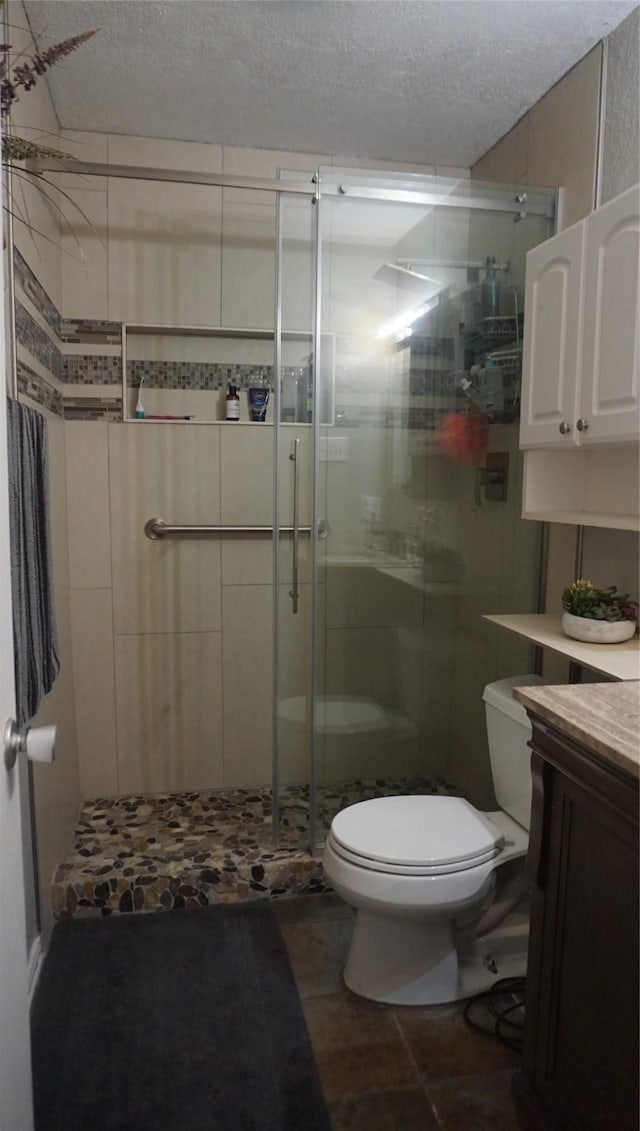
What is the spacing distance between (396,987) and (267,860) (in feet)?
1.96

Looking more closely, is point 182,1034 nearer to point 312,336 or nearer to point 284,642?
point 284,642

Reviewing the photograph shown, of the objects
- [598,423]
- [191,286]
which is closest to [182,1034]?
[598,423]

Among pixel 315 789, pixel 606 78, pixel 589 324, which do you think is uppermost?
pixel 606 78

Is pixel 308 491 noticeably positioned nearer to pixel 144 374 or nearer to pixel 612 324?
pixel 144 374

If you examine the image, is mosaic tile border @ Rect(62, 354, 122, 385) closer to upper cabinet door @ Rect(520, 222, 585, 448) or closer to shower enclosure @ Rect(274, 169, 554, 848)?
shower enclosure @ Rect(274, 169, 554, 848)

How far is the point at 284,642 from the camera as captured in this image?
2.30m

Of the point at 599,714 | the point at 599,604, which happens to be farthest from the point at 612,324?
the point at 599,714

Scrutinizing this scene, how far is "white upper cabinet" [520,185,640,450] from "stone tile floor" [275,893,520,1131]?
4.66 feet

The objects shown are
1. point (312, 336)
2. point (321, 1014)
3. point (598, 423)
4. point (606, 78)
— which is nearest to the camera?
point (598, 423)

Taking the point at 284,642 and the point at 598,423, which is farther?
the point at 284,642

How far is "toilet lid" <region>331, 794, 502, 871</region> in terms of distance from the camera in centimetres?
162

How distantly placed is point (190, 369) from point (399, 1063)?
223 cm

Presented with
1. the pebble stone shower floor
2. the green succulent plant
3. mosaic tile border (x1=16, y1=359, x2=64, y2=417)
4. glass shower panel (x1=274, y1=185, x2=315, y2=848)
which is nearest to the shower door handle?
glass shower panel (x1=274, y1=185, x2=315, y2=848)

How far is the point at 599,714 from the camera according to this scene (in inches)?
47.8
